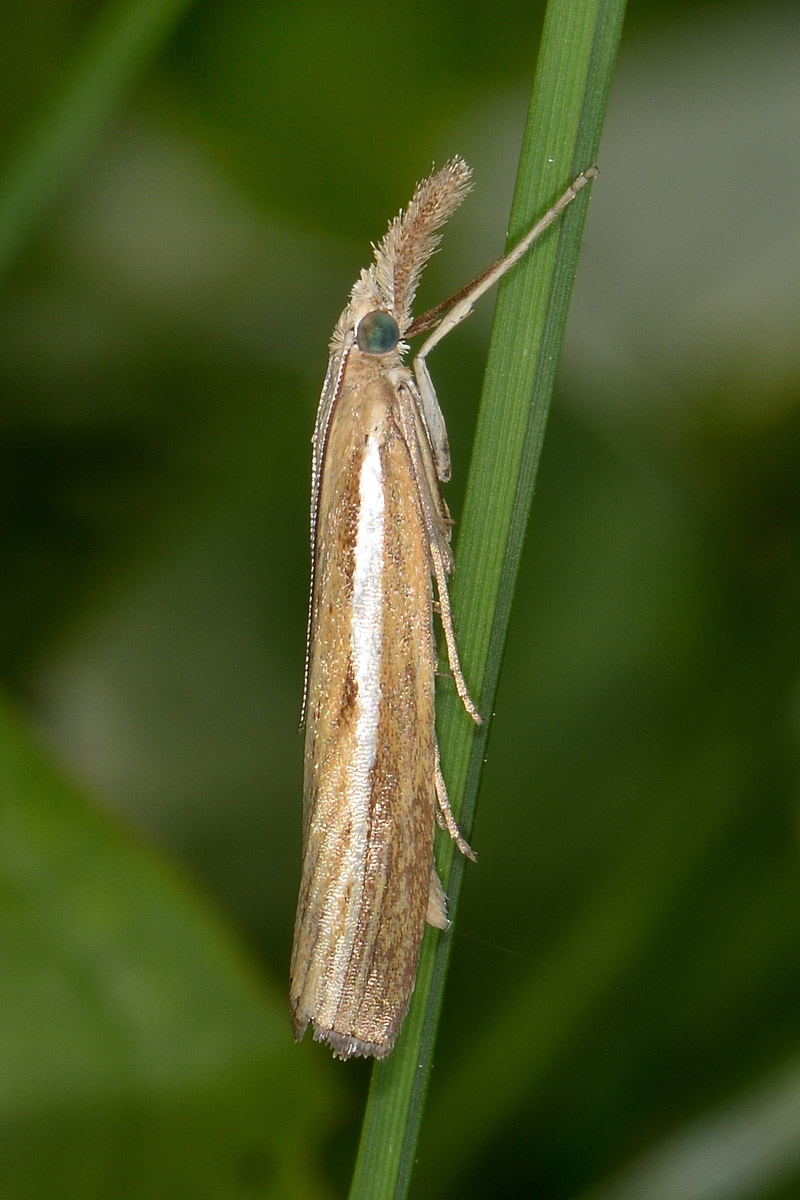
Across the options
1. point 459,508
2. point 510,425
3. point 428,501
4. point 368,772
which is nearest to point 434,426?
point 428,501

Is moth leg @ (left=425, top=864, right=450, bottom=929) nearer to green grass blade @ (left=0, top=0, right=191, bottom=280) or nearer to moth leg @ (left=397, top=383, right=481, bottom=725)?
moth leg @ (left=397, top=383, right=481, bottom=725)

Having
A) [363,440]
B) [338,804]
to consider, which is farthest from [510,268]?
[338,804]

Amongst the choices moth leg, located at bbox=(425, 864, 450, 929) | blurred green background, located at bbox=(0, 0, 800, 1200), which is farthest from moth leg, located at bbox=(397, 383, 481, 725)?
blurred green background, located at bbox=(0, 0, 800, 1200)

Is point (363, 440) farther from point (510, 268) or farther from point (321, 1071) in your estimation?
point (321, 1071)

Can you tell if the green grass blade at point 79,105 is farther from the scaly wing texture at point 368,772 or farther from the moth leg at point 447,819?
the moth leg at point 447,819

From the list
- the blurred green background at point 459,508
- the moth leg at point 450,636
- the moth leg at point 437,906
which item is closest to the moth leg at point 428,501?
the moth leg at point 450,636
